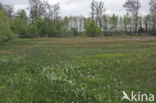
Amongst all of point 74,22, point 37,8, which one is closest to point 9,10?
point 37,8

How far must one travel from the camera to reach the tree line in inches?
2852

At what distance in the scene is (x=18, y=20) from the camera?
62.6m

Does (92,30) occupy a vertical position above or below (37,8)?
below

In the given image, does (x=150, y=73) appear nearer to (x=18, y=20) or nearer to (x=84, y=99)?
(x=84, y=99)

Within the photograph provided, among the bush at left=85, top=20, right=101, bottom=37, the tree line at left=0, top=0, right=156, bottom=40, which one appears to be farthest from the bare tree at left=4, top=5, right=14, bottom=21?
the bush at left=85, top=20, right=101, bottom=37

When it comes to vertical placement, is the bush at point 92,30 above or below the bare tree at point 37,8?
below

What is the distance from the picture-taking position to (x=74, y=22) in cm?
9756

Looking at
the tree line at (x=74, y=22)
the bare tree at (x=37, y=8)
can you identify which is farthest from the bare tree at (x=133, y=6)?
Result: the bare tree at (x=37, y=8)

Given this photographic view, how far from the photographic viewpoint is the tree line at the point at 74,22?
7244cm

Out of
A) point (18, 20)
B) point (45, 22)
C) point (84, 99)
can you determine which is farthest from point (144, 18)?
point (84, 99)

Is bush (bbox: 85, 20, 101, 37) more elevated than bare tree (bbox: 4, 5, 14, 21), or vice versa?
bare tree (bbox: 4, 5, 14, 21)

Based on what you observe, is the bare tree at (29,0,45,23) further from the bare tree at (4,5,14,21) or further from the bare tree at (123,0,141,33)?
the bare tree at (123,0,141,33)

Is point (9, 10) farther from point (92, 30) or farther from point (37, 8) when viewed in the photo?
point (92, 30)

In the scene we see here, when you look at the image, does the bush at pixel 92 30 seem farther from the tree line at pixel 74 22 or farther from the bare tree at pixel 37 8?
the bare tree at pixel 37 8
